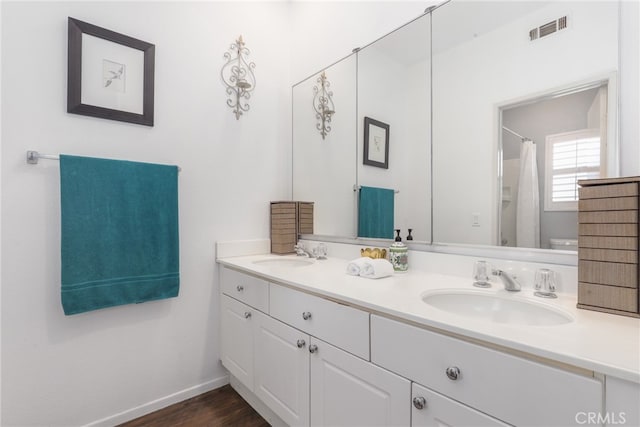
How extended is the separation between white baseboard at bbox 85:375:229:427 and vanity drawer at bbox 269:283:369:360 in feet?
2.80

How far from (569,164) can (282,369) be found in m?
1.38

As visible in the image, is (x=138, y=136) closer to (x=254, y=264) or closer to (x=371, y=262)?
(x=254, y=264)

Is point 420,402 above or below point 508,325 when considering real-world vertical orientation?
below

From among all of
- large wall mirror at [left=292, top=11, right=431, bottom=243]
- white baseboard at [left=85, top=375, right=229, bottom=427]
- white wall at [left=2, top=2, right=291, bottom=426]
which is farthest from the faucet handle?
white baseboard at [left=85, top=375, right=229, bottom=427]

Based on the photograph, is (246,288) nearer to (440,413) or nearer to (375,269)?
(375,269)

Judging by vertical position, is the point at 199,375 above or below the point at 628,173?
below

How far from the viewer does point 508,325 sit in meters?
0.74

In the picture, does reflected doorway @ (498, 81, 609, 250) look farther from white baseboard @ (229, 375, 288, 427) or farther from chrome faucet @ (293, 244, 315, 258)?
white baseboard @ (229, 375, 288, 427)

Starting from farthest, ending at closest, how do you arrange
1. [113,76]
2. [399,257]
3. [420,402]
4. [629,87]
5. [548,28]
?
[113,76] → [399,257] → [548,28] → [629,87] → [420,402]

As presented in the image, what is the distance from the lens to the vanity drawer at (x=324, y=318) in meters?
1.00

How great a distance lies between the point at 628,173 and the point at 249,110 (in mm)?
1925

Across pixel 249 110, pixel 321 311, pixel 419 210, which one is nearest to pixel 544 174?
pixel 419 210

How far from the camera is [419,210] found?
1.48m

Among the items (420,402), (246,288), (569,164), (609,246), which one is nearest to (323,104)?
(246,288)
